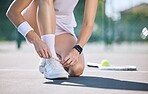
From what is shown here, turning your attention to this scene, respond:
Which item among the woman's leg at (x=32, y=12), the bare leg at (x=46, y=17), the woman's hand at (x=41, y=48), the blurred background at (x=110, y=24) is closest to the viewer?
the woman's hand at (x=41, y=48)

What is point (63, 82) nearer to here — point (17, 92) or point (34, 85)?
point (34, 85)

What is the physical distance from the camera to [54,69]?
2287 mm

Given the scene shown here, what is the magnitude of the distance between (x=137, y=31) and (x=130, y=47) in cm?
62

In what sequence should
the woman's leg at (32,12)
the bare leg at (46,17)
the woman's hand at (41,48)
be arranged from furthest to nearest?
the woman's leg at (32,12) → the bare leg at (46,17) → the woman's hand at (41,48)

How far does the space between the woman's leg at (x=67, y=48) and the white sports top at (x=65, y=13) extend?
0.23 ft

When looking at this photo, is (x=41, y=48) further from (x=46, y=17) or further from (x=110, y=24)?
(x=110, y=24)

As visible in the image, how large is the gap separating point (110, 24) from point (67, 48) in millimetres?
7743

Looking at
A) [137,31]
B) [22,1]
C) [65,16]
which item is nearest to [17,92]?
[22,1]

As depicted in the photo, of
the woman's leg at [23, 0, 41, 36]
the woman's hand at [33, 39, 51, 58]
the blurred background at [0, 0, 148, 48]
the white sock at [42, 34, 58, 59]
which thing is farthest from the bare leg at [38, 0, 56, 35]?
the blurred background at [0, 0, 148, 48]

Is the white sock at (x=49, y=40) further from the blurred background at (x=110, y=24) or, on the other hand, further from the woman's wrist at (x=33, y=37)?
the blurred background at (x=110, y=24)

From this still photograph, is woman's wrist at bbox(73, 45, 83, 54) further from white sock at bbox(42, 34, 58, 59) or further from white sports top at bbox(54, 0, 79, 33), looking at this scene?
white sports top at bbox(54, 0, 79, 33)

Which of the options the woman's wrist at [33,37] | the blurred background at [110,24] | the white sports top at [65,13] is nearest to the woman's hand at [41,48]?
the woman's wrist at [33,37]

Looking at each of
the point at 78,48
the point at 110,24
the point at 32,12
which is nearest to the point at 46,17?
the point at 78,48

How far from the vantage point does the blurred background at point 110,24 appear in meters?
10.3
